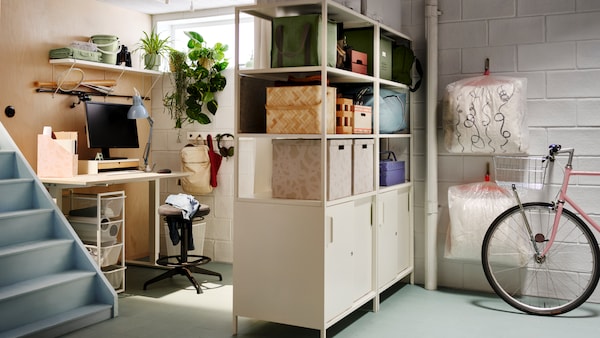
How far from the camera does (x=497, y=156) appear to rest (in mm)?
4461

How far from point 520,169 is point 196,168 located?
9.15ft

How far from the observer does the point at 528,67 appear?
4.53 m

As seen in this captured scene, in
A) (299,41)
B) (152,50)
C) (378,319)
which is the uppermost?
(152,50)

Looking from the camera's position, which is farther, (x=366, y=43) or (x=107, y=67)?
(x=107, y=67)

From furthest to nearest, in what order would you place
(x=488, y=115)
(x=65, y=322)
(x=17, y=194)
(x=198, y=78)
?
(x=198, y=78) → (x=488, y=115) → (x=17, y=194) → (x=65, y=322)

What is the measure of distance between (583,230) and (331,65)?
2.07 m

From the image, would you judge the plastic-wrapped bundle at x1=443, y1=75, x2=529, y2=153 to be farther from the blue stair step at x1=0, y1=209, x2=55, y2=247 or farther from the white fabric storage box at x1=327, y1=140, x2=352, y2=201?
the blue stair step at x1=0, y1=209, x2=55, y2=247

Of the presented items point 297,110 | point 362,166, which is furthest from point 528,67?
point 297,110

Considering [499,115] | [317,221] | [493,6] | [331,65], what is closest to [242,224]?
[317,221]

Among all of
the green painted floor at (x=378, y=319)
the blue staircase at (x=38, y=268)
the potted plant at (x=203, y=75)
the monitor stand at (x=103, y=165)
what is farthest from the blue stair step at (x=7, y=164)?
the potted plant at (x=203, y=75)

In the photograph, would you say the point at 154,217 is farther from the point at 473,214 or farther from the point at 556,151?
the point at 556,151

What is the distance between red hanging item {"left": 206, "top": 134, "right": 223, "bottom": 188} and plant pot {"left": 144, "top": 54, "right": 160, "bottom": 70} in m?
0.85

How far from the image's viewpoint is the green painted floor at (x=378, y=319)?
3697mm

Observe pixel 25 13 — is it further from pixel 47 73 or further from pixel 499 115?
pixel 499 115
